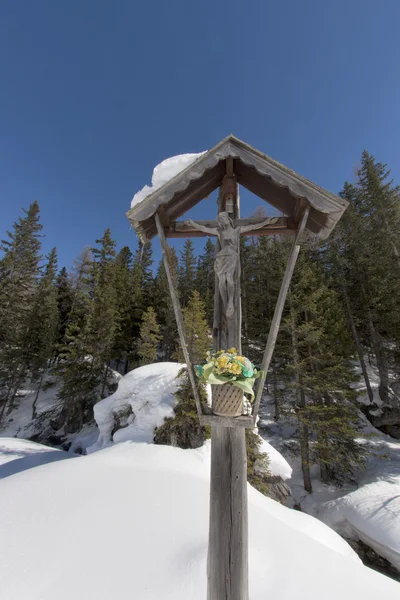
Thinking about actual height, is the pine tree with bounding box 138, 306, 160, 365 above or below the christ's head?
above

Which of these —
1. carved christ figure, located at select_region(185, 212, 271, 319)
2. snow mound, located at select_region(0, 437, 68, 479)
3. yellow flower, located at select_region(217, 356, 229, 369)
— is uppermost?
carved christ figure, located at select_region(185, 212, 271, 319)

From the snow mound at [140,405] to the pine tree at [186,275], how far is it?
16.5 metres

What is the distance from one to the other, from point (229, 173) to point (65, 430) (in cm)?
2238

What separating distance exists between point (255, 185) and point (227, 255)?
1.58 metres

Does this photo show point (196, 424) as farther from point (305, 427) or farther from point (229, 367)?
point (229, 367)

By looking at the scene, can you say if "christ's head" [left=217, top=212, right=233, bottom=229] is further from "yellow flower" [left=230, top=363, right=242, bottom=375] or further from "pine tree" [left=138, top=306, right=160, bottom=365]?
"pine tree" [left=138, top=306, right=160, bottom=365]

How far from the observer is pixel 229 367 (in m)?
2.19

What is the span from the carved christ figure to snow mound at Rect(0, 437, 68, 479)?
10.1 meters

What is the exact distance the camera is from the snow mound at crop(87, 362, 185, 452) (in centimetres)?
1007

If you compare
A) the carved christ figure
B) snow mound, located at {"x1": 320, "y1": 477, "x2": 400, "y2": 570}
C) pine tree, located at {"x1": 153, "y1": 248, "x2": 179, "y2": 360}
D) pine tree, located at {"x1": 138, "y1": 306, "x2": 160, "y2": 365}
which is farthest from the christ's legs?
pine tree, located at {"x1": 153, "y1": 248, "x2": 179, "y2": 360}

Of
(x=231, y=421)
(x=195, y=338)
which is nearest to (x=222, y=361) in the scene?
(x=231, y=421)

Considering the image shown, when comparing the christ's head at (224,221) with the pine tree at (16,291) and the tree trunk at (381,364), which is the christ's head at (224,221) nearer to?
the tree trunk at (381,364)

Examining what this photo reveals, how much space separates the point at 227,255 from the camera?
292cm

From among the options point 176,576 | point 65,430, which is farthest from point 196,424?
point 65,430
